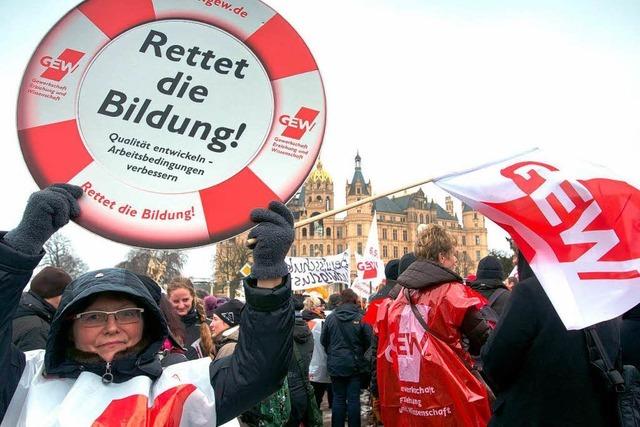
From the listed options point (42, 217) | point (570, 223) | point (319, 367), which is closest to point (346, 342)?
point (319, 367)

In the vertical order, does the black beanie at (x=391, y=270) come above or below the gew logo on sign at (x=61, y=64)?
below

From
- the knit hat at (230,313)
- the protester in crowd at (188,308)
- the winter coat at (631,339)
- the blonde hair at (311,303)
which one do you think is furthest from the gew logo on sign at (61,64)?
the blonde hair at (311,303)

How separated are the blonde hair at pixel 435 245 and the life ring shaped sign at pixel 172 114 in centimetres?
239

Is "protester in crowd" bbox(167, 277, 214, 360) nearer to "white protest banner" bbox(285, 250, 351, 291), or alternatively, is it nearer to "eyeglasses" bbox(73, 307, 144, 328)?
"eyeglasses" bbox(73, 307, 144, 328)

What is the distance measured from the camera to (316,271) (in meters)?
17.0

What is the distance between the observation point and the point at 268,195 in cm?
181

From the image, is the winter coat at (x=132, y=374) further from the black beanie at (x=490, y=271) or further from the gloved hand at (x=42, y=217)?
the black beanie at (x=490, y=271)

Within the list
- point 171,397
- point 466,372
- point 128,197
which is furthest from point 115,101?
point 466,372

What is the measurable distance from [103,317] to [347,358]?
555cm

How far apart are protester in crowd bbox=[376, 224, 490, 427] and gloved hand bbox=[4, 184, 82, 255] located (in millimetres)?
2608

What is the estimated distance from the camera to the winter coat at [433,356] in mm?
3576

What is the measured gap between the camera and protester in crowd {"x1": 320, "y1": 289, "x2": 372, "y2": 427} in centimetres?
711

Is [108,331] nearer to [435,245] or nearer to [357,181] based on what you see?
[435,245]

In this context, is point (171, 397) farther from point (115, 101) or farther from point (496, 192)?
point (496, 192)
